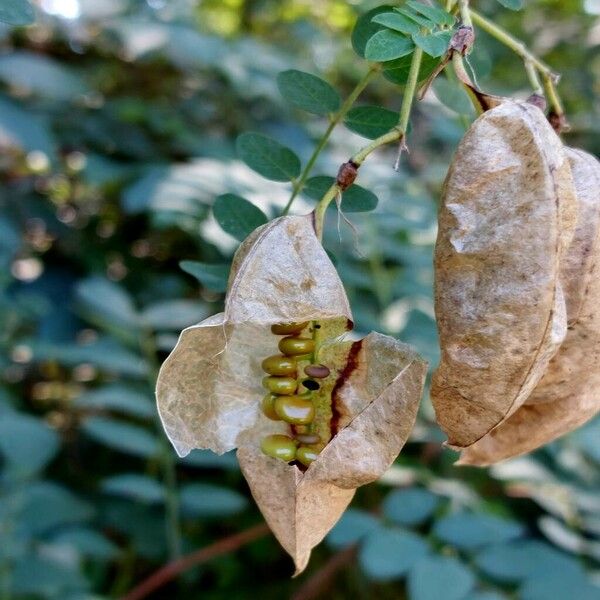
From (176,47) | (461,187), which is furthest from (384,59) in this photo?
(176,47)

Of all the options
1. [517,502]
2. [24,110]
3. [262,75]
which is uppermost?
[262,75]

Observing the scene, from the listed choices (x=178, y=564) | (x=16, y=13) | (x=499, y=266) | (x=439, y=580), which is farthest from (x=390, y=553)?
(x=16, y=13)

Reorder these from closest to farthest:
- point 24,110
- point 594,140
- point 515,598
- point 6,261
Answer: point 515,598 < point 6,261 < point 24,110 < point 594,140

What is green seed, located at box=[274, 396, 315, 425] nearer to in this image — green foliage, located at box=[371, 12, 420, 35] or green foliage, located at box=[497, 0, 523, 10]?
green foliage, located at box=[371, 12, 420, 35]

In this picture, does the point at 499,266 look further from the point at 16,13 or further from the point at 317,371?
the point at 16,13

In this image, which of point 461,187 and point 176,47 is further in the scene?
point 176,47

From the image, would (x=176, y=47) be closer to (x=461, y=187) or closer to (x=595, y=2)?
(x=595, y=2)
